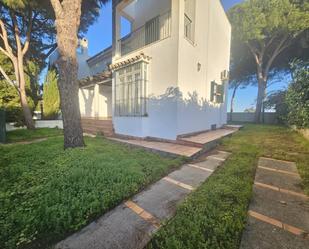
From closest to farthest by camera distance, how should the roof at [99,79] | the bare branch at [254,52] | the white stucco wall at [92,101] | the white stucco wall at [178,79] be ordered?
1. the white stucco wall at [178,79]
2. the roof at [99,79]
3. the white stucco wall at [92,101]
4. the bare branch at [254,52]

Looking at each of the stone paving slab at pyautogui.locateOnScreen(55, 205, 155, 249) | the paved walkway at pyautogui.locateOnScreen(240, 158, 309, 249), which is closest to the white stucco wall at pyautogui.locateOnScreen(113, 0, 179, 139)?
the paved walkway at pyautogui.locateOnScreen(240, 158, 309, 249)

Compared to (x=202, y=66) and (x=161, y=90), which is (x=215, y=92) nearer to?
(x=202, y=66)

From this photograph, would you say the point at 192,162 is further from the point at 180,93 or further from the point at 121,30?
the point at 121,30

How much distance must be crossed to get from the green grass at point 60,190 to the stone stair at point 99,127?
3.91 m

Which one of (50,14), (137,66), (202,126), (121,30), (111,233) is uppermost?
(50,14)

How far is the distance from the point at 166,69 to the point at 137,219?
5401mm

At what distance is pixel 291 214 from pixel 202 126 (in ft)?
20.0

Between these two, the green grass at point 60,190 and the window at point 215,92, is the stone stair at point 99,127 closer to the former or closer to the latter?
the green grass at point 60,190

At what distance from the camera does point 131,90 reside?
7.43m

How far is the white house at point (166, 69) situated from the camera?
6223 mm

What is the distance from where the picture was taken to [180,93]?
20.4 feet

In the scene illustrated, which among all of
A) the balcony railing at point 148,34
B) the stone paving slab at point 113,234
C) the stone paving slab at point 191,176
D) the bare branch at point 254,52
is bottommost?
the stone paving slab at point 113,234

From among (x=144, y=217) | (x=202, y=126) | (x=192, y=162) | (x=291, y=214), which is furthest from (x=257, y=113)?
(x=144, y=217)

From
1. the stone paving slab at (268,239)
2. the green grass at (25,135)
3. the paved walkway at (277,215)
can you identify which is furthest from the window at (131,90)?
the stone paving slab at (268,239)
